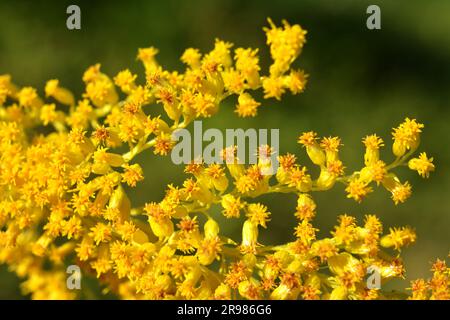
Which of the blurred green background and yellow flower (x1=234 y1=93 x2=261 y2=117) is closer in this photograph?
yellow flower (x1=234 y1=93 x2=261 y2=117)

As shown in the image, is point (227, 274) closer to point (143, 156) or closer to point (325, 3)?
point (143, 156)

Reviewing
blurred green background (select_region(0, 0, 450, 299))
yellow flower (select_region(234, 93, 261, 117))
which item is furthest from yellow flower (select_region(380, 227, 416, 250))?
blurred green background (select_region(0, 0, 450, 299))

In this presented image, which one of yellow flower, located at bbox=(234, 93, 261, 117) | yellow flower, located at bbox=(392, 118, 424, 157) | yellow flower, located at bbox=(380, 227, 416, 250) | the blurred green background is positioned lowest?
yellow flower, located at bbox=(380, 227, 416, 250)

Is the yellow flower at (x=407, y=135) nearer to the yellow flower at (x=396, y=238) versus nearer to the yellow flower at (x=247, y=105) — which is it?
the yellow flower at (x=396, y=238)

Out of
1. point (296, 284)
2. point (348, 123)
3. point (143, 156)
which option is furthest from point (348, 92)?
point (296, 284)

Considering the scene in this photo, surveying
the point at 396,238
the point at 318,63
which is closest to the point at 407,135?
the point at 396,238

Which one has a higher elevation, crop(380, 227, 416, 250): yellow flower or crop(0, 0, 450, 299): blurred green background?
crop(0, 0, 450, 299): blurred green background

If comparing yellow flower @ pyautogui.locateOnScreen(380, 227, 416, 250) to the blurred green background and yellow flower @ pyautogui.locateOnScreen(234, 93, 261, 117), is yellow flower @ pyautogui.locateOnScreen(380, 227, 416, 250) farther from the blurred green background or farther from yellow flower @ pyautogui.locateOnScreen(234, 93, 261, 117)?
the blurred green background

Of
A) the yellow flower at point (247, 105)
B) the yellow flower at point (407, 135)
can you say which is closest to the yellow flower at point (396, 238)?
the yellow flower at point (407, 135)
